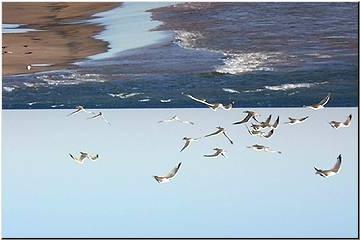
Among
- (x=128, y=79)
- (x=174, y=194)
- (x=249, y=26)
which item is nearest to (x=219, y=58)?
(x=249, y=26)

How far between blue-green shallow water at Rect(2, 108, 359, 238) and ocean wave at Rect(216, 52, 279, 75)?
434mm

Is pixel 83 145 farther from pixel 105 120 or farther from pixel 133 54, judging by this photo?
pixel 133 54

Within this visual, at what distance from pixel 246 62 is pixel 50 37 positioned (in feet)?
5.45

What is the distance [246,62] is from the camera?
6402 millimetres

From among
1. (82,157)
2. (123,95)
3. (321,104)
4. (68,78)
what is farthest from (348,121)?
(68,78)

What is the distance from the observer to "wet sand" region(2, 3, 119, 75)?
592 cm

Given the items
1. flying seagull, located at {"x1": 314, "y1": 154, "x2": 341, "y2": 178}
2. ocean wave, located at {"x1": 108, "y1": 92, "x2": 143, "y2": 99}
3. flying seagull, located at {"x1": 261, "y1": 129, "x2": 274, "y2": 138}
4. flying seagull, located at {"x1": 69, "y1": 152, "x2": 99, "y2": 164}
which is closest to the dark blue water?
ocean wave, located at {"x1": 108, "y1": 92, "x2": 143, "y2": 99}

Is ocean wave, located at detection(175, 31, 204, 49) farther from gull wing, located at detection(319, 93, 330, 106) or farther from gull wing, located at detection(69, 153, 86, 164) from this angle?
gull wing, located at detection(69, 153, 86, 164)

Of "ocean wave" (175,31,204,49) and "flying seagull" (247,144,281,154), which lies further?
"flying seagull" (247,144,281,154)

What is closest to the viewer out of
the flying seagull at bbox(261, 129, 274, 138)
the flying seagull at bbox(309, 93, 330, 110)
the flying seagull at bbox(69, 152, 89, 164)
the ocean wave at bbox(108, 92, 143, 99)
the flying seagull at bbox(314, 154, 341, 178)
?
the flying seagull at bbox(314, 154, 341, 178)

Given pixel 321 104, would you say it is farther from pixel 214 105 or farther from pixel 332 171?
pixel 214 105

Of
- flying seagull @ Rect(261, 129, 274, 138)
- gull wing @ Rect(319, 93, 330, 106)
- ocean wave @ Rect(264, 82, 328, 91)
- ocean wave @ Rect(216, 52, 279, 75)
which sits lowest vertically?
flying seagull @ Rect(261, 129, 274, 138)

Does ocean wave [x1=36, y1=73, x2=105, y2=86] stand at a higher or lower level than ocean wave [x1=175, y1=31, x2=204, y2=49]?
lower

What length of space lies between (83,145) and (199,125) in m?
1.03
